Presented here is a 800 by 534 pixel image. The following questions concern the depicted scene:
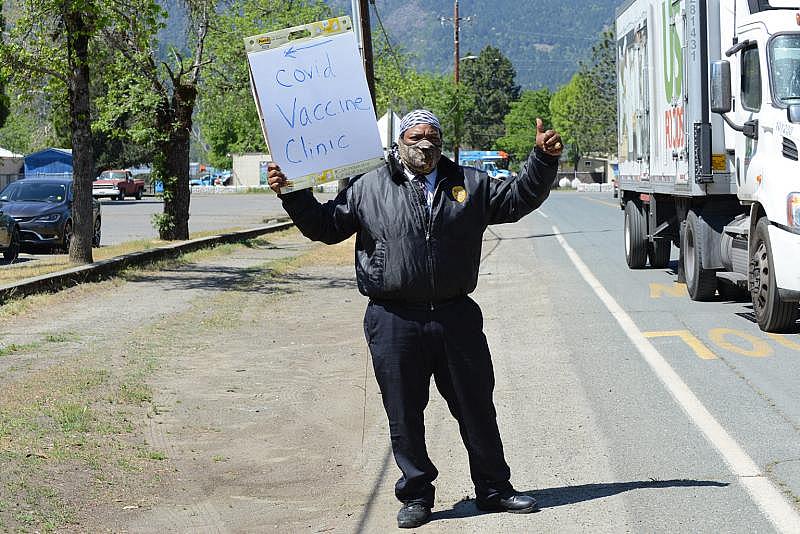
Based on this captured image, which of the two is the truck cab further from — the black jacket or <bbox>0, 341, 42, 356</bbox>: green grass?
<bbox>0, 341, 42, 356</bbox>: green grass

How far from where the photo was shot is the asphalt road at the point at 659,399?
6246 millimetres

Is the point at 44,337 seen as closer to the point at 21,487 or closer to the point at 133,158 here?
the point at 21,487

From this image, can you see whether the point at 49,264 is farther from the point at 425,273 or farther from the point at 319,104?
the point at 425,273

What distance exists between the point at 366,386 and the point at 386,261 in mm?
4203

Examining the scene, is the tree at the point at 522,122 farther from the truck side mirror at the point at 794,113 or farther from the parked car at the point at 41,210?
the truck side mirror at the point at 794,113

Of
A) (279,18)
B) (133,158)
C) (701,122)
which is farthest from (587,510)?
(133,158)

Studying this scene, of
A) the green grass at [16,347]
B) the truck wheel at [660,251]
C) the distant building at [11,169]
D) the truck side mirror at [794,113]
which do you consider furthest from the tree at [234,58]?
the distant building at [11,169]

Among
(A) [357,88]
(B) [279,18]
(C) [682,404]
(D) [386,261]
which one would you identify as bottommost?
(C) [682,404]

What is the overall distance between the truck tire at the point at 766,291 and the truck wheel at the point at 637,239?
6739mm

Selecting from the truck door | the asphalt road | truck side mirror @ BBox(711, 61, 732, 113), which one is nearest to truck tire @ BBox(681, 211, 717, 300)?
the asphalt road

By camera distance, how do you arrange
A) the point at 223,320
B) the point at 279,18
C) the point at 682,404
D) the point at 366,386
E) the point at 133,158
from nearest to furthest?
the point at 682,404 < the point at 366,386 < the point at 223,320 < the point at 279,18 < the point at 133,158

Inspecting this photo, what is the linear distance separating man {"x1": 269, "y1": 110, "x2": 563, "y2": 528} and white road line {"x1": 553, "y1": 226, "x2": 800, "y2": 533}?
114 cm

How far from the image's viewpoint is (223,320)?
45.9 feet

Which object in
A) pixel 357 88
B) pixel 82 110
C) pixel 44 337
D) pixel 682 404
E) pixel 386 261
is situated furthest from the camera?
pixel 82 110
